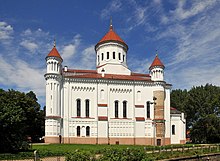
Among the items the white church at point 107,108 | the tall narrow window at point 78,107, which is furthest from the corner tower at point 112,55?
the tall narrow window at point 78,107

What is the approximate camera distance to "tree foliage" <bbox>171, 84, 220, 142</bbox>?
60.4 m

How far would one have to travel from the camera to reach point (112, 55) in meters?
61.3

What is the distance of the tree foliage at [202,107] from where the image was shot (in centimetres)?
6044

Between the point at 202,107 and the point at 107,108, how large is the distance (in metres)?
28.7

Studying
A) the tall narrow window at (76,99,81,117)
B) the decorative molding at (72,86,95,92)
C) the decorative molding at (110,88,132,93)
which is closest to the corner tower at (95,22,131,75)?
the decorative molding at (110,88,132,93)

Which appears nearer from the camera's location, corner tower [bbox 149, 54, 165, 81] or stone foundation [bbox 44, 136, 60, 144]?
stone foundation [bbox 44, 136, 60, 144]

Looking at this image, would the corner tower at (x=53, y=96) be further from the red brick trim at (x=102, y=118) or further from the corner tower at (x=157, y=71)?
the corner tower at (x=157, y=71)

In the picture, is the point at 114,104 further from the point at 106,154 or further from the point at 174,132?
the point at 106,154

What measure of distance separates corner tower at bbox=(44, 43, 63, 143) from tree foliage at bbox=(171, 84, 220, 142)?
32049 mm

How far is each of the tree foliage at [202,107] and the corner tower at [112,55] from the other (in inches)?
819

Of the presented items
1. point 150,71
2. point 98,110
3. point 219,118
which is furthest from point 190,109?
point 98,110

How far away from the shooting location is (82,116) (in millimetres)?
52094

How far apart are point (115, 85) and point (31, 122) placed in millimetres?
21286

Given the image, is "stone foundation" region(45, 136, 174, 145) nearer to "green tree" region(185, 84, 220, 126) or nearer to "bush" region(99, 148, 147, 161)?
"green tree" region(185, 84, 220, 126)
